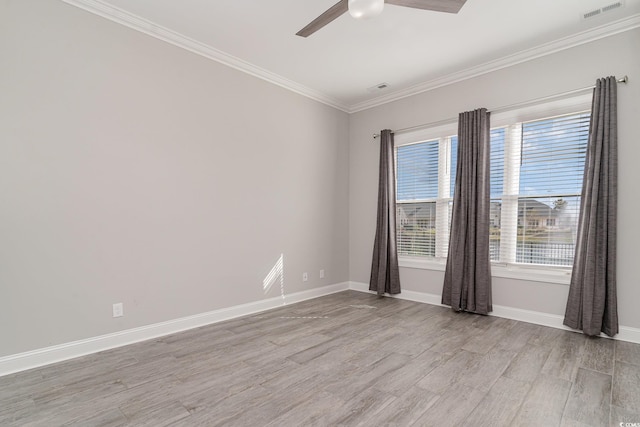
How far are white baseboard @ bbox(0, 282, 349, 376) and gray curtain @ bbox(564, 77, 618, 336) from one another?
3.39 meters

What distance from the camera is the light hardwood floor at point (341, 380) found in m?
1.88

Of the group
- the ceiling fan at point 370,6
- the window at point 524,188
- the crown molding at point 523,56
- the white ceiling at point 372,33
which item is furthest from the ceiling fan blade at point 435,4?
the window at point 524,188

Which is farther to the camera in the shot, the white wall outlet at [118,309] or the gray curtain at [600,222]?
the gray curtain at [600,222]

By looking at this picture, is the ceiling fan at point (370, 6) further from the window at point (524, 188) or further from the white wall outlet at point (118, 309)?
the white wall outlet at point (118, 309)

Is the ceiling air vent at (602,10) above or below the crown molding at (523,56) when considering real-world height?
above

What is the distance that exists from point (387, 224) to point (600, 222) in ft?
7.91

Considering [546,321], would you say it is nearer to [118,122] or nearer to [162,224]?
[162,224]

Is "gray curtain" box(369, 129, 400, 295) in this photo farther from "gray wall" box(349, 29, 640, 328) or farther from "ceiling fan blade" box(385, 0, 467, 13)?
"ceiling fan blade" box(385, 0, 467, 13)

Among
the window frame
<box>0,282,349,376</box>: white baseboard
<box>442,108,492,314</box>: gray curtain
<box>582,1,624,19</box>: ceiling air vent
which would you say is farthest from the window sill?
<box>0,282,349,376</box>: white baseboard

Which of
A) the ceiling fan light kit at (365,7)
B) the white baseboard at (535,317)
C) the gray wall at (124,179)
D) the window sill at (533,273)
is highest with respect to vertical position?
the ceiling fan light kit at (365,7)

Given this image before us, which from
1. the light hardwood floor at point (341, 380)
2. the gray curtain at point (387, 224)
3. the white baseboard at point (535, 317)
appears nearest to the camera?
the light hardwood floor at point (341, 380)

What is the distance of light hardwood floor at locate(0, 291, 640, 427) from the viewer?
1884 mm

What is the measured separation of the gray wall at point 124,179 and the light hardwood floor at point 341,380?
49 cm

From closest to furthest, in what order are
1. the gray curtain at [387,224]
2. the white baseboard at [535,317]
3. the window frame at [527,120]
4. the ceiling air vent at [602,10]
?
the ceiling air vent at [602,10] → the white baseboard at [535,317] → the window frame at [527,120] → the gray curtain at [387,224]
